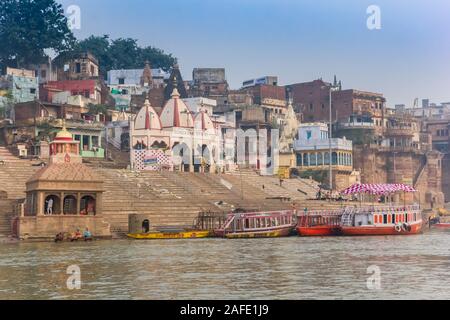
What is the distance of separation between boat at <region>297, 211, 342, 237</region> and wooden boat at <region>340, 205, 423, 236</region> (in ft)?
2.05

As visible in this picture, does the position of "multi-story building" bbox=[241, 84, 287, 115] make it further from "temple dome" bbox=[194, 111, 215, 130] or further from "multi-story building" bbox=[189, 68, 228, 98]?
"temple dome" bbox=[194, 111, 215, 130]

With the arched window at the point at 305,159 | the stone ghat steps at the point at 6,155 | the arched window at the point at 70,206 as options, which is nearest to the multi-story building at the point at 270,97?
the arched window at the point at 305,159

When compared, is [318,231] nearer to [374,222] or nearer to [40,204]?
[374,222]

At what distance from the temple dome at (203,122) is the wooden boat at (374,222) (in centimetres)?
2377

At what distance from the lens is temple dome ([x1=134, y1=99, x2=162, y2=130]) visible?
239 feet

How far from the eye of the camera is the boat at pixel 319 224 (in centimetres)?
5394

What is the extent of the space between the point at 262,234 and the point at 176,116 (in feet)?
85.2

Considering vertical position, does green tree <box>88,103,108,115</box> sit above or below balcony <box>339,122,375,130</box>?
above

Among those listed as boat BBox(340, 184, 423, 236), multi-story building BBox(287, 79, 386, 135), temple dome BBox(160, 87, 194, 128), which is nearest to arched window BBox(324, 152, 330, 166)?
multi-story building BBox(287, 79, 386, 135)

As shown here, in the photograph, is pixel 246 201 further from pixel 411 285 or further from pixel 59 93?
pixel 411 285

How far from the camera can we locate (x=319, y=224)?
5550cm

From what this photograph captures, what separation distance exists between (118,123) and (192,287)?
5208 cm

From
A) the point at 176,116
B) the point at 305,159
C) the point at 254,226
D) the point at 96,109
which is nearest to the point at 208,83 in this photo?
the point at 305,159

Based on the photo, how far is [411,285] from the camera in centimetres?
2478
